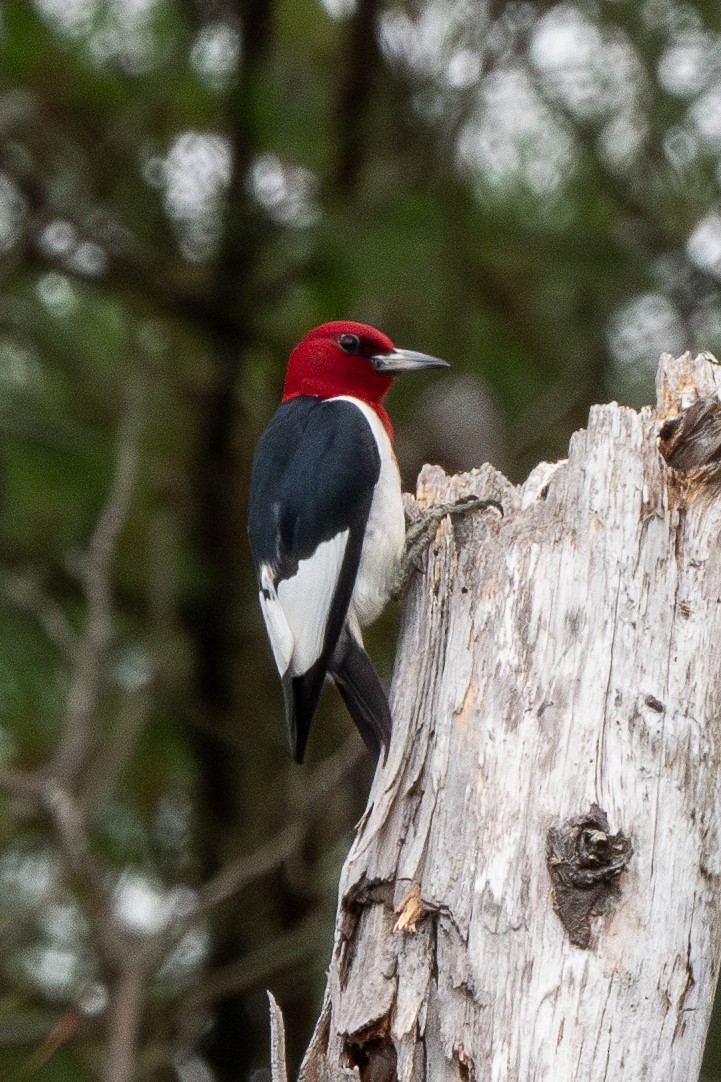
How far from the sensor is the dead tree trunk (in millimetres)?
2184

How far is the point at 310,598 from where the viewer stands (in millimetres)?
3230

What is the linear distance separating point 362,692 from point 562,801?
2.54 ft

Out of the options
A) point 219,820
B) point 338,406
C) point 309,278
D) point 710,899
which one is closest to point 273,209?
point 309,278

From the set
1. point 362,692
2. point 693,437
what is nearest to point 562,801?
point 693,437

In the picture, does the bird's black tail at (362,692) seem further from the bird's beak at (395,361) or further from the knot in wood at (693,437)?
the bird's beak at (395,361)

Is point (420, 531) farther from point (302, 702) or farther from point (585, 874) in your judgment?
point (585, 874)

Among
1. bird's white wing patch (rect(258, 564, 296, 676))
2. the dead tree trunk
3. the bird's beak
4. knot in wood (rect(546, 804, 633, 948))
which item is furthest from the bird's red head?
knot in wood (rect(546, 804, 633, 948))

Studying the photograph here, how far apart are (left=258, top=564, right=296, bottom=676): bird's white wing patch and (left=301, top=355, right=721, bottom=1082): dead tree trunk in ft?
1.92

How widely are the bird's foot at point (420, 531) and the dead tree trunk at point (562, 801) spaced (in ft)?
0.45

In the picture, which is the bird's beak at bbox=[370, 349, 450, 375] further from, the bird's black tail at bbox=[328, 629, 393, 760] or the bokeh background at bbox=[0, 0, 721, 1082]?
the bird's black tail at bbox=[328, 629, 393, 760]

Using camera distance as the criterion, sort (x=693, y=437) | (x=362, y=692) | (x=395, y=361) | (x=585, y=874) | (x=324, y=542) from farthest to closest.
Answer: (x=395, y=361) < (x=324, y=542) < (x=362, y=692) < (x=693, y=437) < (x=585, y=874)

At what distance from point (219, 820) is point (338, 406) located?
7.92 ft

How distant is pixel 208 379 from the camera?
5191 mm

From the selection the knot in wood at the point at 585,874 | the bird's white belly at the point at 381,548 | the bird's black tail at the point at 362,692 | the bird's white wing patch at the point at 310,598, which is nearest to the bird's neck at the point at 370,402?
the bird's white belly at the point at 381,548
